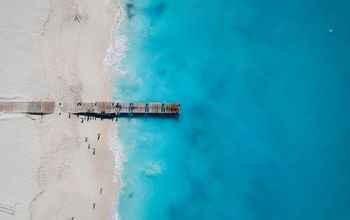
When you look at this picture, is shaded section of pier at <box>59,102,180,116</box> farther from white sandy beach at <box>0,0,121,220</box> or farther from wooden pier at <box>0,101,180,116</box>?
white sandy beach at <box>0,0,121,220</box>

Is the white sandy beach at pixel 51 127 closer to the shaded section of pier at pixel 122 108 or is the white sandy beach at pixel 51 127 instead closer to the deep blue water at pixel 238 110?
the shaded section of pier at pixel 122 108

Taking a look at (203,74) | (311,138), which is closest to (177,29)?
(203,74)

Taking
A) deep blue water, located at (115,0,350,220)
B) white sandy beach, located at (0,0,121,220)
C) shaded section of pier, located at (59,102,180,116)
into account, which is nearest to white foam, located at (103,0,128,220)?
white sandy beach, located at (0,0,121,220)

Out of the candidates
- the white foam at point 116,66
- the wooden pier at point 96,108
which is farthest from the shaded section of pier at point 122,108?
the white foam at point 116,66

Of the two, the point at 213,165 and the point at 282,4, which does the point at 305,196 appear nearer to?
the point at 213,165

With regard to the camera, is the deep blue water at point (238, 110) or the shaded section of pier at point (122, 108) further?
the deep blue water at point (238, 110)
